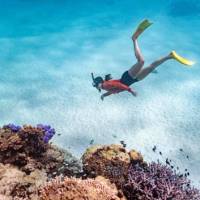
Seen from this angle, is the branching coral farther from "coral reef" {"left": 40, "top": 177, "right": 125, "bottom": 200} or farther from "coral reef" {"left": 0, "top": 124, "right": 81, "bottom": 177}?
"coral reef" {"left": 40, "top": 177, "right": 125, "bottom": 200}

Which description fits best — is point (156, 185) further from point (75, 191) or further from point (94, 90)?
point (94, 90)

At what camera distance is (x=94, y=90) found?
1328 centimetres

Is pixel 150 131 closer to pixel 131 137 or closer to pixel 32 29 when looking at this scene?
pixel 131 137

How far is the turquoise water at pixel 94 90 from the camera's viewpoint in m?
9.91

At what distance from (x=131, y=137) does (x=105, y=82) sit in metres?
1.71

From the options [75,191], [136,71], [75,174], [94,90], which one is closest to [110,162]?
[75,174]

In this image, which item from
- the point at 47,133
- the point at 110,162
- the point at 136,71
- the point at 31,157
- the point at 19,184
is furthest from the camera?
the point at 136,71

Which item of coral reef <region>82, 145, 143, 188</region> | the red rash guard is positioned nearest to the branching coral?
coral reef <region>82, 145, 143, 188</region>

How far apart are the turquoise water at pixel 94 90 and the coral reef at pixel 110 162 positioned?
3.90m

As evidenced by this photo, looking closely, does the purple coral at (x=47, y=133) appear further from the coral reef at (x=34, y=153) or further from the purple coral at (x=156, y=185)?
the purple coral at (x=156, y=185)

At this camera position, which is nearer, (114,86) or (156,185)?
(156,185)

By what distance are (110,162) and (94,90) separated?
856cm

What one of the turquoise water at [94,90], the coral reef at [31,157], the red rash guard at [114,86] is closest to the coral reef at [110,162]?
the coral reef at [31,157]

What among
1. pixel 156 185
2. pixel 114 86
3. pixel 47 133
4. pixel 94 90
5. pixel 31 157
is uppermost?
pixel 94 90
